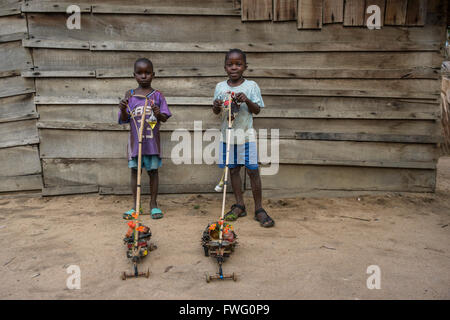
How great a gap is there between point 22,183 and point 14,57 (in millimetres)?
1621

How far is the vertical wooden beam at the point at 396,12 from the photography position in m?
4.35

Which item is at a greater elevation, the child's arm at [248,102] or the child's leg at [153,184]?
the child's arm at [248,102]

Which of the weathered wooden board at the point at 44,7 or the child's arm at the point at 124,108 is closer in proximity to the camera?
the child's arm at the point at 124,108

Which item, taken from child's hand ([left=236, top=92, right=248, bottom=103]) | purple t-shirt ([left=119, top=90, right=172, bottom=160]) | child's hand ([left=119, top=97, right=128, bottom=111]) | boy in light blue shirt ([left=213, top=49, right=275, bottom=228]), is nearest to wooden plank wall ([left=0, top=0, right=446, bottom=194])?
purple t-shirt ([left=119, top=90, right=172, bottom=160])

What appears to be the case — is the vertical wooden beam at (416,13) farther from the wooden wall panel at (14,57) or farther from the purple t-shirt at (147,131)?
the wooden wall panel at (14,57)

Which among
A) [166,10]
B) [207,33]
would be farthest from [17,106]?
[207,33]

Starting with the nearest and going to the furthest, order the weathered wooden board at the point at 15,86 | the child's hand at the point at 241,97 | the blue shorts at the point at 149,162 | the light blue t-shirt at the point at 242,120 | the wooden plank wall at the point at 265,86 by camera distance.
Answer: the child's hand at the point at 241,97
the light blue t-shirt at the point at 242,120
the blue shorts at the point at 149,162
the wooden plank wall at the point at 265,86
the weathered wooden board at the point at 15,86

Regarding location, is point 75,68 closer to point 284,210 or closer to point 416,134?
point 284,210

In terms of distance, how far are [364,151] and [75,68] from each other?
3.87 metres

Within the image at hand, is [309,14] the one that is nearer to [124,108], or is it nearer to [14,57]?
[124,108]

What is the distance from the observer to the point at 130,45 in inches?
173

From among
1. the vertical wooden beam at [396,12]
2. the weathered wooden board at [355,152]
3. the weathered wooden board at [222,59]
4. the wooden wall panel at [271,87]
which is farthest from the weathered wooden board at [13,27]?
the vertical wooden beam at [396,12]

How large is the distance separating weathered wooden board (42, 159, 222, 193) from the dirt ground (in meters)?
0.17

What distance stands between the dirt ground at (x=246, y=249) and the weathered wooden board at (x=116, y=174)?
173mm
